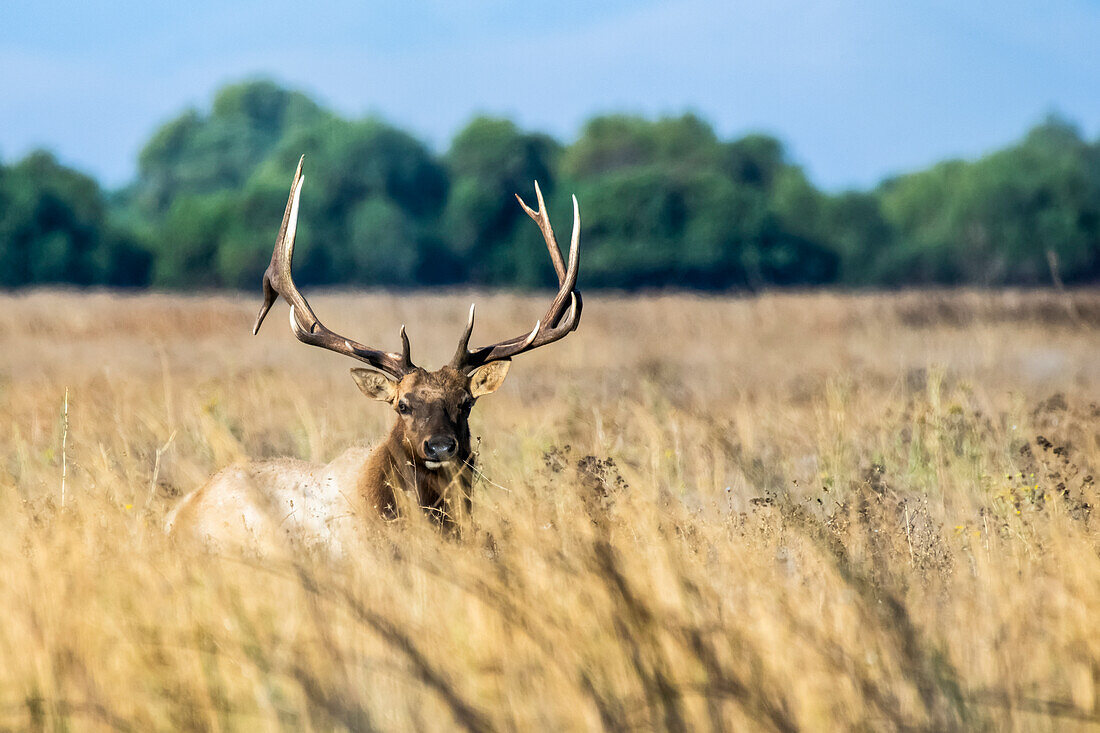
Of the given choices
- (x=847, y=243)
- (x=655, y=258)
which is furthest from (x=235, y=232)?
(x=847, y=243)

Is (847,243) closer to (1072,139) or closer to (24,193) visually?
(24,193)

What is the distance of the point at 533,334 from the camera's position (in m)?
6.85

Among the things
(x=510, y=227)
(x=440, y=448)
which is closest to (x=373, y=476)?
(x=440, y=448)

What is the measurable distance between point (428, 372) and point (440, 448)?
57 cm

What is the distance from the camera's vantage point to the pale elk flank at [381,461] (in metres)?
6.14

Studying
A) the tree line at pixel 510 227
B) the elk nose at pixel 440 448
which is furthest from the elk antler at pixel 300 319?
the tree line at pixel 510 227

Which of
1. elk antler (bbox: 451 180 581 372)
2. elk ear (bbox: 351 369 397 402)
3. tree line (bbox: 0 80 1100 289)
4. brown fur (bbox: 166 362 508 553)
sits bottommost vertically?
brown fur (bbox: 166 362 508 553)

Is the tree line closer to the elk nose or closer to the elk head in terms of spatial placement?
the elk head

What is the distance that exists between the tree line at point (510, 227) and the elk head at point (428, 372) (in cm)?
5012

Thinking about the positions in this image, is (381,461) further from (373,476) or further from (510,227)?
(510,227)

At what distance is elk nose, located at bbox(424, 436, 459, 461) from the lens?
6.13 metres

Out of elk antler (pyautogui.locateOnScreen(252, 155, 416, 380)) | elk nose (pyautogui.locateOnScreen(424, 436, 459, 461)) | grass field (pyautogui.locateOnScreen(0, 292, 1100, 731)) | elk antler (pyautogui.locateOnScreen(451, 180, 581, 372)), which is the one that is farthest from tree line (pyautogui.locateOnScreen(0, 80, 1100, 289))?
elk nose (pyautogui.locateOnScreen(424, 436, 459, 461))

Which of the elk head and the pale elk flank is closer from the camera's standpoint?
the pale elk flank

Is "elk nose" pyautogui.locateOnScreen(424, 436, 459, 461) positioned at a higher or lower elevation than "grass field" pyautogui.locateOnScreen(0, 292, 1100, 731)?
higher
